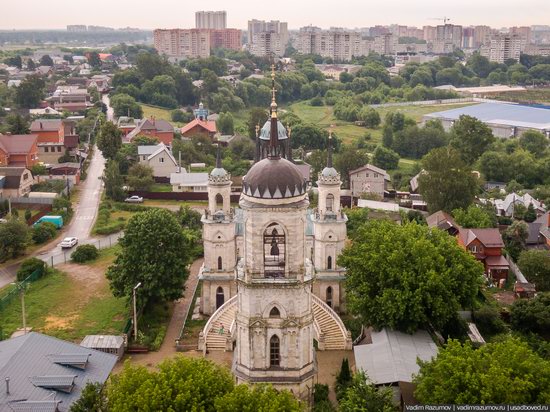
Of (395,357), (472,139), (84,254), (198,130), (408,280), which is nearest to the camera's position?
(395,357)

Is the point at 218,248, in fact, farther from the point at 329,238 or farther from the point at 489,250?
the point at 489,250

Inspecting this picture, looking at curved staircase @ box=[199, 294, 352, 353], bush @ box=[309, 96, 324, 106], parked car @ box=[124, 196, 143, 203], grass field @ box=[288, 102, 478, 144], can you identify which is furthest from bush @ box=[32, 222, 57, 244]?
bush @ box=[309, 96, 324, 106]

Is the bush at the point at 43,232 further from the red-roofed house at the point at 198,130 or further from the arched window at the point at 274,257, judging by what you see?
the red-roofed house at the point at 198,130

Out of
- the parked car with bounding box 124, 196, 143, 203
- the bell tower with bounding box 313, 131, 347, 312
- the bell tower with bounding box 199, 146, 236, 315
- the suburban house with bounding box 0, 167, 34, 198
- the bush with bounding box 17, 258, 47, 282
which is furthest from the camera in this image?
the parked car with bounding box 124, 196, 143, 203

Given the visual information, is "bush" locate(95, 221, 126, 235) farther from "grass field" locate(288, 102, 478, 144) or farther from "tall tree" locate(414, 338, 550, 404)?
"grass field" locate(288, 102, 478, 144)

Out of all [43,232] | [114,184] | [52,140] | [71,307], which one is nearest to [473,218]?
[71,307]

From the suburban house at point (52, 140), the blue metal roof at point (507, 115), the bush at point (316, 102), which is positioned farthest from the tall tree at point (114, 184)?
the bush at point (316, 102)
